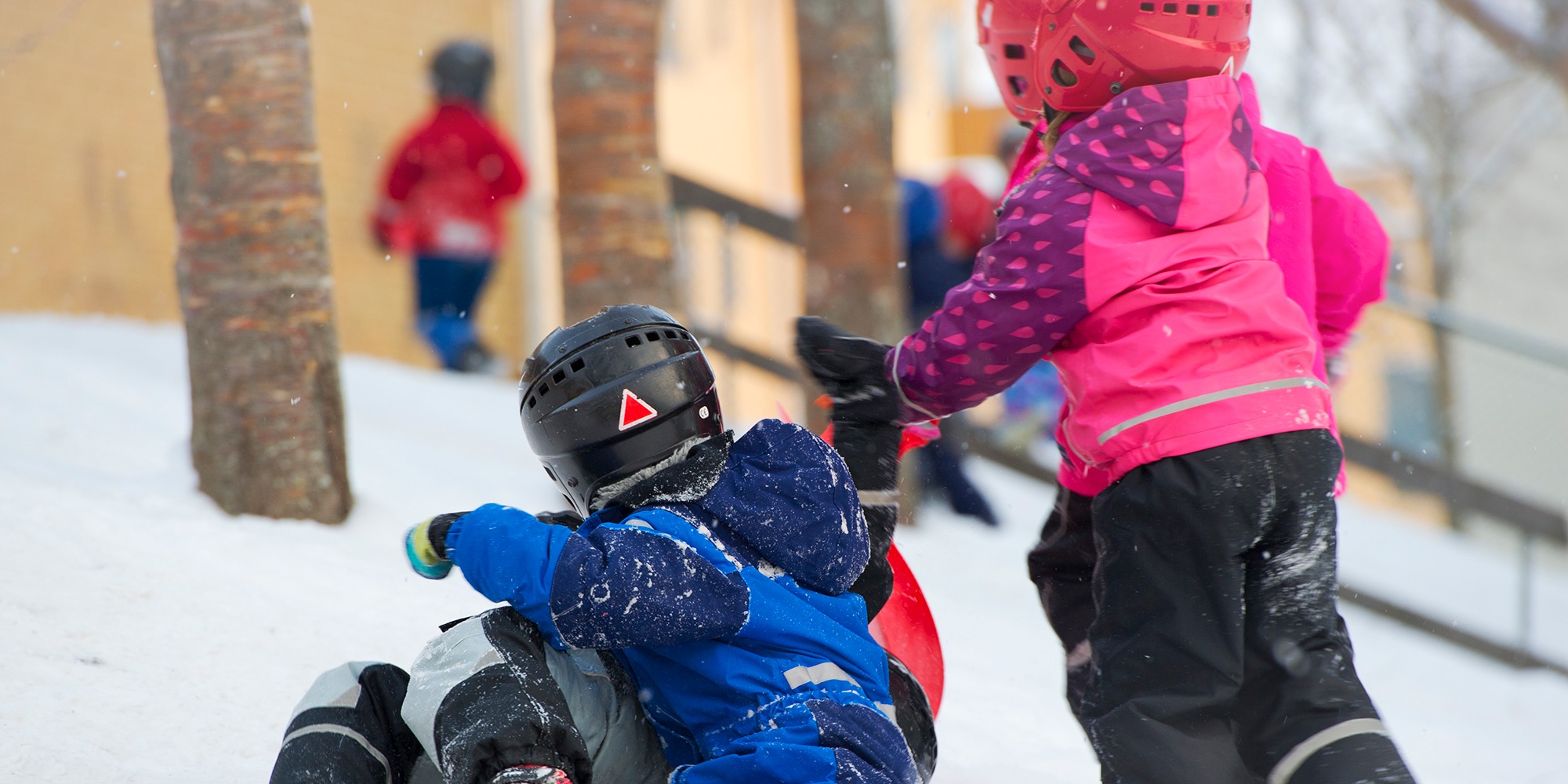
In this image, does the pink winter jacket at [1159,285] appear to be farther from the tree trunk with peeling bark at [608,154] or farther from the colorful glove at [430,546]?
the tree trunk with peeling bark at [608,154]

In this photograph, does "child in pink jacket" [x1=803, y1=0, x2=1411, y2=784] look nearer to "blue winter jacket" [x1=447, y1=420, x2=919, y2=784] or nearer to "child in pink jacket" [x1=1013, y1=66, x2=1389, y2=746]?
"child in pink jacket" [x1=1013, y1=66, x2=1389, y2=746]

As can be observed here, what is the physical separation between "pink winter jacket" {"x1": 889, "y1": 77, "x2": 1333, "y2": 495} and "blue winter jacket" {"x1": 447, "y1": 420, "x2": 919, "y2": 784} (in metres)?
0.48

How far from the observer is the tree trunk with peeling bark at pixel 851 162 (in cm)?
605

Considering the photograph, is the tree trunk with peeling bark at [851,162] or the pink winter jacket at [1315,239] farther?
the tree trunk with peeling bark at [851,162]

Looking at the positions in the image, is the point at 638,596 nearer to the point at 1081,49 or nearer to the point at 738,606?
the point at 738,606

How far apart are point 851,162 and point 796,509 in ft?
13.6

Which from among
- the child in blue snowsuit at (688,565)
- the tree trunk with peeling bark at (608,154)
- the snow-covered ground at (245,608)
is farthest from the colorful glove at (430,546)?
the tree trunk with peeling bark at (608,154)

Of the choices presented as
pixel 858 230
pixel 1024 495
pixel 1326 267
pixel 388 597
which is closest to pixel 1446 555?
pixel 1024 495

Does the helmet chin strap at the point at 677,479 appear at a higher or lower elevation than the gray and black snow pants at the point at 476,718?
higher

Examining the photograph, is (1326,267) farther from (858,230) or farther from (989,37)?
(858,230)

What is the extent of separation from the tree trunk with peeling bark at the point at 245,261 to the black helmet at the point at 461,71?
3497 mm

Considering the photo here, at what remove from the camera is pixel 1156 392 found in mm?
2266

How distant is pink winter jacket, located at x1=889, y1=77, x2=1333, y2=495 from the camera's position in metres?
2.25

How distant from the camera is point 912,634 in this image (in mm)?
2594
